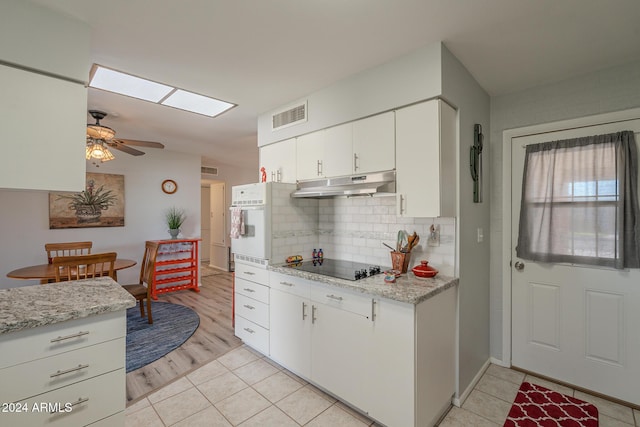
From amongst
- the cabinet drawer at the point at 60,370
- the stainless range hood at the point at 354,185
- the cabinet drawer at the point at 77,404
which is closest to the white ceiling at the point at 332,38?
the stainless range hood at the point at 354,185

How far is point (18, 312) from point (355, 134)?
2.31 m

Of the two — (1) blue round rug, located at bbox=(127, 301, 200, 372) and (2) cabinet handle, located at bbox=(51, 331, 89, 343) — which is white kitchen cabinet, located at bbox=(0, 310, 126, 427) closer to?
(2) cabinet handle, located at bbox=(51, 331, 89, 343)

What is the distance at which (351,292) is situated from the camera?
6.68 feet

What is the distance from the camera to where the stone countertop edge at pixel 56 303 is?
4.15ft

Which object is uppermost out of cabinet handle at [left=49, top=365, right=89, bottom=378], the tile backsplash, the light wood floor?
the tile backsplash

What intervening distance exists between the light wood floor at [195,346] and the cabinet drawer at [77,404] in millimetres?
930

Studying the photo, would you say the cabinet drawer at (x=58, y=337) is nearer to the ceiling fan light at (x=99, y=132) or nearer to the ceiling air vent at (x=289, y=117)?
the ceiling air vent at (x=289, y=117)

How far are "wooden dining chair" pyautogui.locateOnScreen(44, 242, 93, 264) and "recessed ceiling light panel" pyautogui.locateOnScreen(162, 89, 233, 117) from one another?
2.39 meters

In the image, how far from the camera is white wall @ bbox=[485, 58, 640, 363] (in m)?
2.17

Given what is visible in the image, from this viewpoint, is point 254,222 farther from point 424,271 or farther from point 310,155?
point 424,271

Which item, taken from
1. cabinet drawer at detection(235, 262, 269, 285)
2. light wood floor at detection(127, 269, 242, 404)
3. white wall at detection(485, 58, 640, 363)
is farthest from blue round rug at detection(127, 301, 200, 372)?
white wall at detection(485, 58, 640, 363)

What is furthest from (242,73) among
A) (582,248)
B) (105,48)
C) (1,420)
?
(582,248)

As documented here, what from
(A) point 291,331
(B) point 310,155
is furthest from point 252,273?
(B) point 310,155

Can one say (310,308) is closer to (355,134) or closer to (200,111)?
(355,134)
